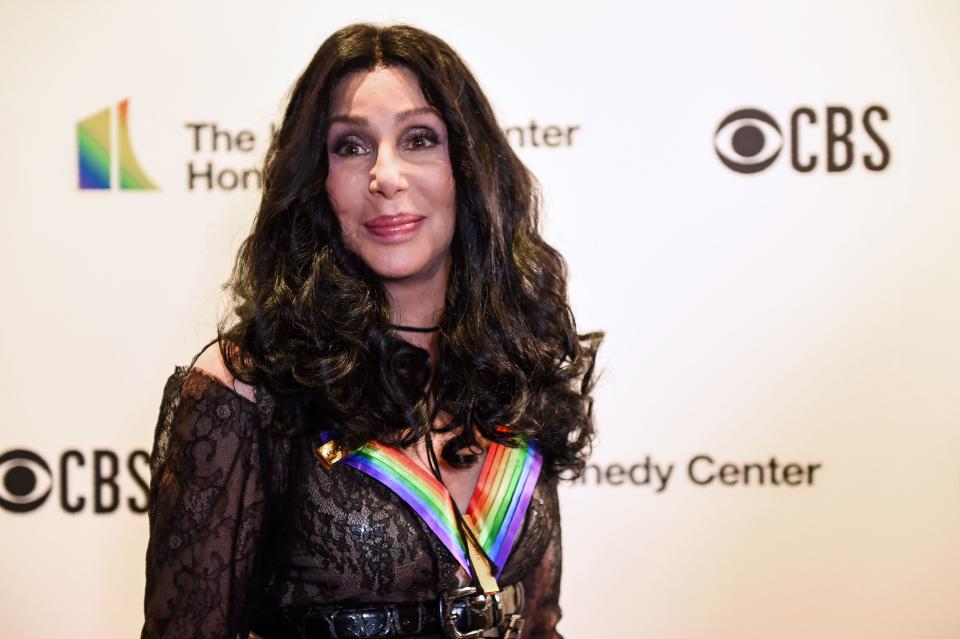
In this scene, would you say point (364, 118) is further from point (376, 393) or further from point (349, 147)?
→ point (376, 393)

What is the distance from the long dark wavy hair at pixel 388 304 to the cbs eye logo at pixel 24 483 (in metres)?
0.91

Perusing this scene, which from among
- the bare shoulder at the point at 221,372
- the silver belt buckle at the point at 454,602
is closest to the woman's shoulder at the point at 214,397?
the bare shoulder at the point at 221,372

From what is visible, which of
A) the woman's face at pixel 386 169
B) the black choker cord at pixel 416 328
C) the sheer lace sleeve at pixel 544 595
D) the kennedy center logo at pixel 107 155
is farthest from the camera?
the kennedy center logo at pixel 107 155

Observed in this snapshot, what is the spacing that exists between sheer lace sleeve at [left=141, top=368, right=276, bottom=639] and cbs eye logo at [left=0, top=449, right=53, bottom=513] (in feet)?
3.18

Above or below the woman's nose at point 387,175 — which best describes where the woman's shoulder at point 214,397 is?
below

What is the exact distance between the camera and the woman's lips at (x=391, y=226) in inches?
59.6

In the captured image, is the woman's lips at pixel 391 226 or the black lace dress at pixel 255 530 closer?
the black lace dress at pixel 255 530

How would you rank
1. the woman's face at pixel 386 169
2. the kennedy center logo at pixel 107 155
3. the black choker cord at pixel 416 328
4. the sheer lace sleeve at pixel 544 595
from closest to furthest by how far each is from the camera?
the woman's face at pixel 386 169 → the black choker cord at pixel 416 328 → the sheer lace sleeve at pixel 544 595 → the kennedy center logo at pixel 107 155

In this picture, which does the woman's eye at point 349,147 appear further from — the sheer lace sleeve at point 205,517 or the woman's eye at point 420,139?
the sheer lace sleeve at point 205,517

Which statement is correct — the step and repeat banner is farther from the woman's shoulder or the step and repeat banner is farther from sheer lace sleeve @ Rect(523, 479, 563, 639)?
the woman's shoulder

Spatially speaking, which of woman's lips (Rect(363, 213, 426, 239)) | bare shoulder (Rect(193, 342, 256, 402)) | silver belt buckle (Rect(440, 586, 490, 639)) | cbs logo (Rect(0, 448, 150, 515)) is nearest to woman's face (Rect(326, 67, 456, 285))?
woman's lips (Rect(363, 213, 426, 239))

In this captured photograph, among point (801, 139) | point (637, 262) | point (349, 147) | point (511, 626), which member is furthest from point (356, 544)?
point (801, 139)

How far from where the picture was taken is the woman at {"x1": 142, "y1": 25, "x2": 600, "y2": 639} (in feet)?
4.46

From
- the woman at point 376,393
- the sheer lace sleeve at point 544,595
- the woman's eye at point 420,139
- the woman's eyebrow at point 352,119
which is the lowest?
the sheer lace sleeve at point 544,595
